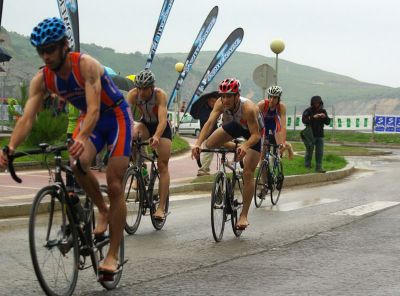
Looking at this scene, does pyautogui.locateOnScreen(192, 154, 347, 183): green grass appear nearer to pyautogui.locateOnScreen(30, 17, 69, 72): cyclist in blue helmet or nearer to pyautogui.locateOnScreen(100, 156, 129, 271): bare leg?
pyautogui.locateOnScreen(100, 156, 129, 271): bare leg

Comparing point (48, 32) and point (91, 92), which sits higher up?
point (48, 32)

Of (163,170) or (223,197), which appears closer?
(223,197)

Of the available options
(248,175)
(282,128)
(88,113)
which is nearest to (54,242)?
(88,113)

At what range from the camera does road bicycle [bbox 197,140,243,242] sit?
786 cm

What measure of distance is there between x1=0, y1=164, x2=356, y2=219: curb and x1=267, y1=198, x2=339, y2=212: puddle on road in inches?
81.4

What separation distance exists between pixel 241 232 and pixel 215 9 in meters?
20.3

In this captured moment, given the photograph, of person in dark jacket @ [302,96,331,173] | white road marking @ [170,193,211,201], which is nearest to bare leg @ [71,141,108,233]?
white road marking @ [170,193,211,201]

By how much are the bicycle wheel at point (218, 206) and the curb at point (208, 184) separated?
9.95 ft

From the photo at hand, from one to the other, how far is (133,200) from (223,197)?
1108mm

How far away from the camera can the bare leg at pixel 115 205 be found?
5.36m

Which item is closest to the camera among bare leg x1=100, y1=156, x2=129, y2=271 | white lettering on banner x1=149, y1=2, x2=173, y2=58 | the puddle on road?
bare leg x1=100, y1=156, x2=129, y2=271

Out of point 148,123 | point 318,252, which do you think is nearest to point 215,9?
point 148,123

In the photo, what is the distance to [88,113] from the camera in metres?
4.88

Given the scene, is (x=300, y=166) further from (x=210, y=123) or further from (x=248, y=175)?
(x=210, y=123)
